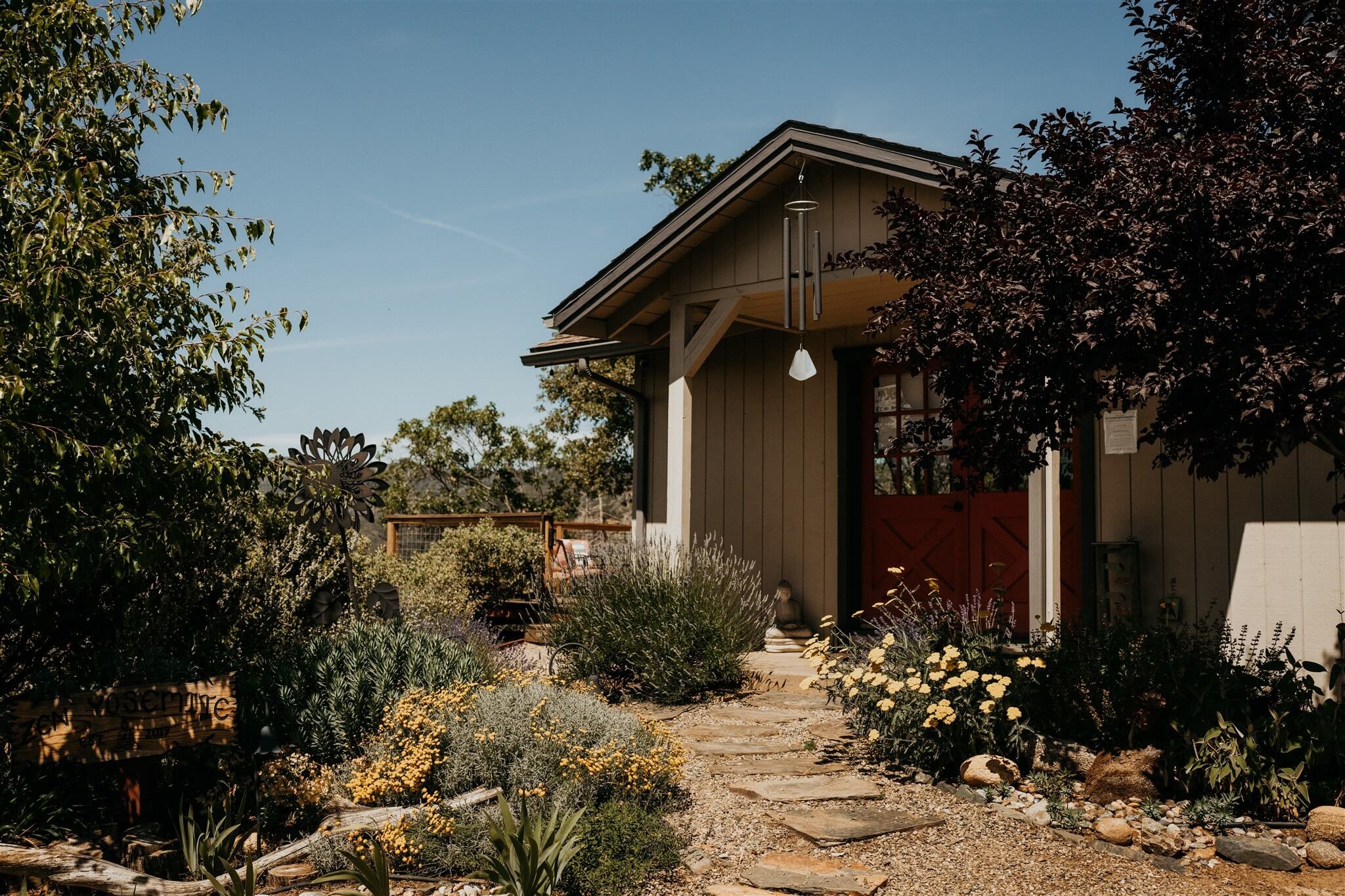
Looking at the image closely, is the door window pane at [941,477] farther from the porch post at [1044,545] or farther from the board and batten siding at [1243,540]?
the porch post at [1044,545]

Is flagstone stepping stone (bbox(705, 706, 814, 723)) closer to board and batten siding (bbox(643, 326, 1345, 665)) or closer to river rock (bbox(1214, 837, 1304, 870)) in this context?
board and batten siding (bbox(643, 326, 1345, 665))

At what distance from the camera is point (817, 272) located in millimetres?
6832

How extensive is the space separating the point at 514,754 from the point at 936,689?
7.09ft

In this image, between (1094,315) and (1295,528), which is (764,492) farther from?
(1094,315)

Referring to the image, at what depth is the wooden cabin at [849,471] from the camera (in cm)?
584

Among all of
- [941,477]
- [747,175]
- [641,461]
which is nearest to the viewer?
[747,175]

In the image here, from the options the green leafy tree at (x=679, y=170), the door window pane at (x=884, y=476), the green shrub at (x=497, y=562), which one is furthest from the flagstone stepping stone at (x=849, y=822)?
the green leafy tree at (x=679, y=170)

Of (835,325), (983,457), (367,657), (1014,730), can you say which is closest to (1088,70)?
(835,325)

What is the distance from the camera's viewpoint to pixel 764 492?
8.85 metres

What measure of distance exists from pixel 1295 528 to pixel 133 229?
6.24 meters

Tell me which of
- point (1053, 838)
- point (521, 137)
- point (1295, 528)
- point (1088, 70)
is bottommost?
point (1053, 838)

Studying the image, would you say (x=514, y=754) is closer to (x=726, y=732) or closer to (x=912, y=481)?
(x=726, y=732)

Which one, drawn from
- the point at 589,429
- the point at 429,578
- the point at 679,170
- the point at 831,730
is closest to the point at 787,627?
the point at 831,730

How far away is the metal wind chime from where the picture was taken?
681 centimetres
